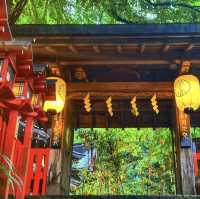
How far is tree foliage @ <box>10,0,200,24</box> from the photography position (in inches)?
484

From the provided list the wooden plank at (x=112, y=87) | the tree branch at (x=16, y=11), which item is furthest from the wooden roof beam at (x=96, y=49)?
the tree branch at (x=16, y=11)

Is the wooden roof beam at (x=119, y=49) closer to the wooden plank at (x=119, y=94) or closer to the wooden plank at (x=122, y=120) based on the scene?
the wooden plank at (x=119, y=94)

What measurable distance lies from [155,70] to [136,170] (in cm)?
1007

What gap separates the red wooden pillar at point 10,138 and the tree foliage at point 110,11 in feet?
25.6

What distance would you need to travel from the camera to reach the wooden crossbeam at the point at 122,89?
23.3 ft

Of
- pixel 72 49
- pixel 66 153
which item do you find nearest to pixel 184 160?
pixel 66 153

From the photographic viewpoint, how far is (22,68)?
496 cm

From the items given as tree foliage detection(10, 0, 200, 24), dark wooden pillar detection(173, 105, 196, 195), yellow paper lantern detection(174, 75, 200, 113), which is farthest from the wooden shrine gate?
tree foliage detection(10, 0, 200, 24)

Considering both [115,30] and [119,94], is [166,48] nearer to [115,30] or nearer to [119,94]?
[115,30]

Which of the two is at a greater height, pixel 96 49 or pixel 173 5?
pixel 173 5

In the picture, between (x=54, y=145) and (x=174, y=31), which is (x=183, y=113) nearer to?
(x=174, y=31)

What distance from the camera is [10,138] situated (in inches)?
188

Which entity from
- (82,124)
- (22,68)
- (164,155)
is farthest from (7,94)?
(164,155)

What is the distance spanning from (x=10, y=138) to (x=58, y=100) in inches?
74.8
